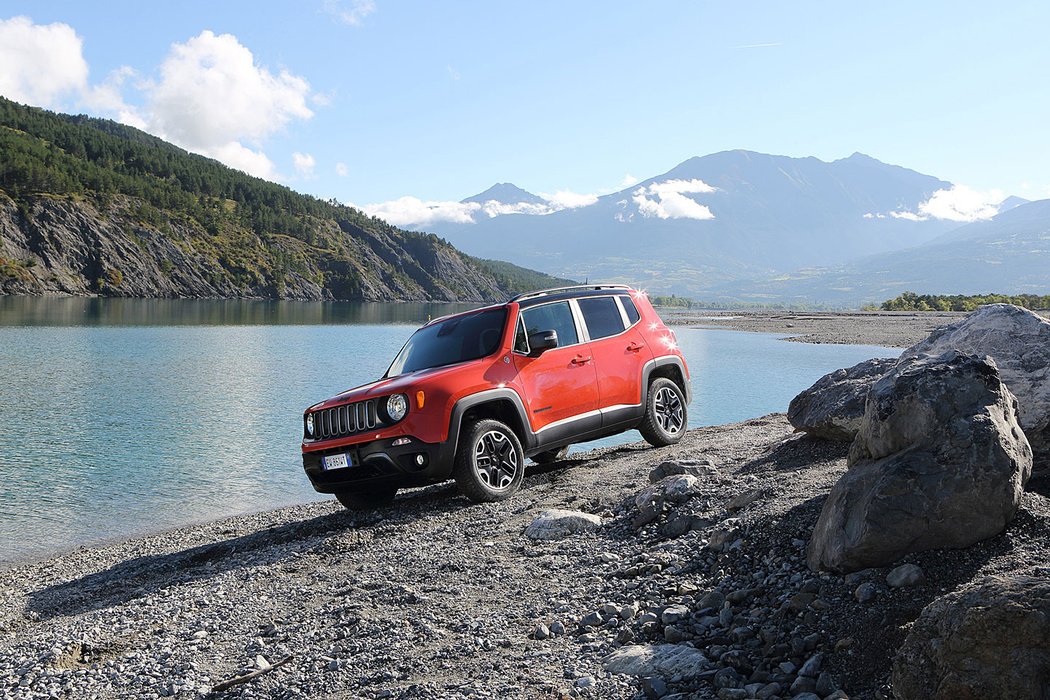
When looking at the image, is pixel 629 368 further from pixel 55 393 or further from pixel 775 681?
pixel 55 393

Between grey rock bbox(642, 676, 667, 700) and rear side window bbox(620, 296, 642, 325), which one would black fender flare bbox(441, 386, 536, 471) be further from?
grey rock bbox(642, 676, 667, 700)

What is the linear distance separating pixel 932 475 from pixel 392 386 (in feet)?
20.1

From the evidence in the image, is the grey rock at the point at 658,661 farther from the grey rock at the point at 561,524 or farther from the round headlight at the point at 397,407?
the round headlight at the point at 397,407

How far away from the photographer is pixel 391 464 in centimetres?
945

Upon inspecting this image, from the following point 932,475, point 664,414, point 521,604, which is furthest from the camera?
point 664,414

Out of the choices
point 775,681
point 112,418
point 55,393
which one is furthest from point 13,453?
point 775,681

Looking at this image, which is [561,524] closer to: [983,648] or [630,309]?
[983,648]

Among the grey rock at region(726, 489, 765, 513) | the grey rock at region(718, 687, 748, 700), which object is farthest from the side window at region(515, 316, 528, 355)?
the grey rock at region(718, 687, 748, 700)

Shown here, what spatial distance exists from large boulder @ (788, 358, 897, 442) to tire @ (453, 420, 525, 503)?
11.6 ft

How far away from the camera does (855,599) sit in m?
4.99

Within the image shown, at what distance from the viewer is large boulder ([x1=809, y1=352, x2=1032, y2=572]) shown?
514cm

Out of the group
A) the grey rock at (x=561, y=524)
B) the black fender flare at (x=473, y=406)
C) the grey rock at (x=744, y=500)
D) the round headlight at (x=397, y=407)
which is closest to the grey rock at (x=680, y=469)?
the grey rock at (x=561, y=524)

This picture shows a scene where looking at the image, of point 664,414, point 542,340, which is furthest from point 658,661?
point 664,414

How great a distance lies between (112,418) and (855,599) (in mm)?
23180
